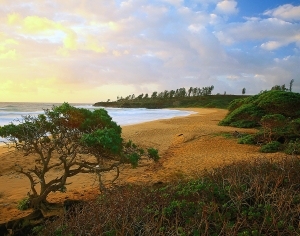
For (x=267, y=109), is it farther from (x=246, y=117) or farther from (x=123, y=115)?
(x=123, y=115)

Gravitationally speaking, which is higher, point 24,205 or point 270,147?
point 270,147

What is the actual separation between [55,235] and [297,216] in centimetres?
355

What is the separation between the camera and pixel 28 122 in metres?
7.52

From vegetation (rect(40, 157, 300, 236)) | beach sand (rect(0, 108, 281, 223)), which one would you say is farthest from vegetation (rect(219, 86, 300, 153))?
vegetation (rect(40, 157, 300, 236))

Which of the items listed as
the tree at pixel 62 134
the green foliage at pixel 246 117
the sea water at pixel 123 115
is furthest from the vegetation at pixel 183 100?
the tree at pixel 62 134

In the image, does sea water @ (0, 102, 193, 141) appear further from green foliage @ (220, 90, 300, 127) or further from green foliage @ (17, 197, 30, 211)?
green foliage @ (17, 197, 30, 211)

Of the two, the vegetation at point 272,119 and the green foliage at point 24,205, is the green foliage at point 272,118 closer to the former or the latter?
the vegetation at point 272,119

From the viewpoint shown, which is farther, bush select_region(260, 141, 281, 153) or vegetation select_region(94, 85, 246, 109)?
vegetation select_region(94, 85, 246, 109)

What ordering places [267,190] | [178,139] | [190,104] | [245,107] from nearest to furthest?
1. [267,190]
2. [178,139]
3. [245,107]
4. [190,104]

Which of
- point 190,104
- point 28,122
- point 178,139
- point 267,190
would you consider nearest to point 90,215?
point 267,190

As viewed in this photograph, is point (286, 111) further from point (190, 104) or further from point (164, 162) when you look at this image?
point (190, 104)

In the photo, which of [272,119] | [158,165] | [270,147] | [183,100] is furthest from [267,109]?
[183,100]

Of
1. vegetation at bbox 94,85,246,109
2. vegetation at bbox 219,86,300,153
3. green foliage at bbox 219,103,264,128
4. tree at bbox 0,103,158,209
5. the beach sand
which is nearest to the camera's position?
tree at bbox 0,103,158,209

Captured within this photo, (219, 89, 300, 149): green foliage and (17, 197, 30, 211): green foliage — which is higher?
(219, 89, 300, 149): green foliage
